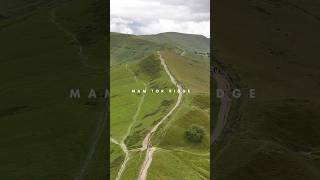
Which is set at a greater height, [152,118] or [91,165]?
[152,118]
